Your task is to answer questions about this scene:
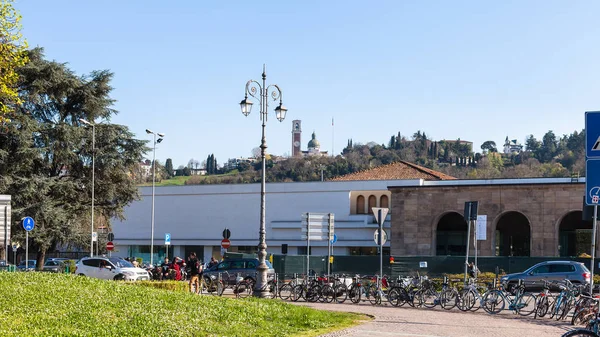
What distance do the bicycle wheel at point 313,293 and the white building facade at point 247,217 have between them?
3884cm

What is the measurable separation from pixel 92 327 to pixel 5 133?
3665cm

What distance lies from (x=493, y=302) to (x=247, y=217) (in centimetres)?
5234

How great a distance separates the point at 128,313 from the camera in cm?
1531

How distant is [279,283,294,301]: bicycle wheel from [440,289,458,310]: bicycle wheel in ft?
19.3

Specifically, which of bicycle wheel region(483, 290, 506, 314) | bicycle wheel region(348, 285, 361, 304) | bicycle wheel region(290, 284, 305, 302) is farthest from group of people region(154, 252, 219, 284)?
bicycle wheel region(483, 290, 506, 314)

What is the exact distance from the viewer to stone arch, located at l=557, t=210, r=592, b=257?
2218 inches

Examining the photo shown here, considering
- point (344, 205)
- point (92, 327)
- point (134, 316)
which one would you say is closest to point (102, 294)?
point (134, 316)

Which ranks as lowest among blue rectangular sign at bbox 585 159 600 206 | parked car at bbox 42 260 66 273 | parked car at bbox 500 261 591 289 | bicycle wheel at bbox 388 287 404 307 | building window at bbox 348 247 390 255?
parked car at bbox 42 260 66 273

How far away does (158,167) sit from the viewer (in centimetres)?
6412

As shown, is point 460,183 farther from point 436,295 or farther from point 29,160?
point 436,295

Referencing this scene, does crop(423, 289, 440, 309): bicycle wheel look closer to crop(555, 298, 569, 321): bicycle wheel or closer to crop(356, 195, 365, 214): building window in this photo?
crop(555, 298, 569, 321): bicycle wheel

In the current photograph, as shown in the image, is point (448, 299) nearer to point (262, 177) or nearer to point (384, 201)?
point (262, 177)

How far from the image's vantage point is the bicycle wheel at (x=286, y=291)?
2975cm

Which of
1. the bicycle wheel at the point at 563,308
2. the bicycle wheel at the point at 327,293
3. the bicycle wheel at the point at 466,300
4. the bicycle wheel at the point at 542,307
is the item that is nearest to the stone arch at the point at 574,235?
the bicycle wheel at the point at 327,293
